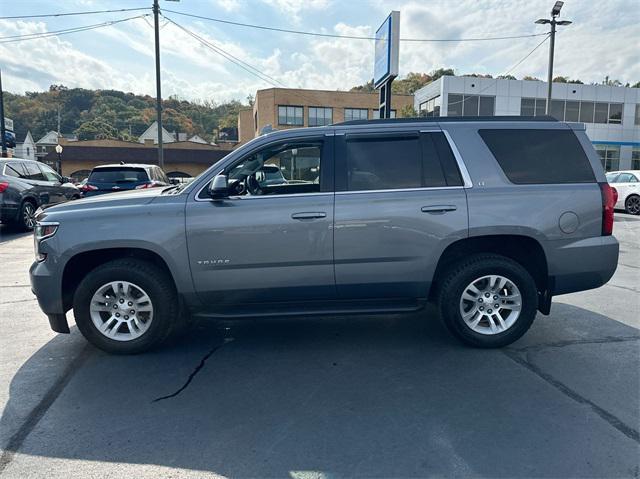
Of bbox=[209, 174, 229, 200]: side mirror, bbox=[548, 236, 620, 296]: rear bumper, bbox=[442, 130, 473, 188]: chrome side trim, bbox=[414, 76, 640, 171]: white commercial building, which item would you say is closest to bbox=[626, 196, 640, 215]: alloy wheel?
bbox=[548, 236, 620, 296]: rear bumper

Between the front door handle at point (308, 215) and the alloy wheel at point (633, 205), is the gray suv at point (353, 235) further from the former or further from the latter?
the alloy wheel at point (633, 205)

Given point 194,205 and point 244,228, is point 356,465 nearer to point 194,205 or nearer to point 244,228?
point 244,228

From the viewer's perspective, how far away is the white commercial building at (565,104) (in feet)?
123

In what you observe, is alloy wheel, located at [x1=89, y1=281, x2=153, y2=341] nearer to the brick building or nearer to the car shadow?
the car shadow

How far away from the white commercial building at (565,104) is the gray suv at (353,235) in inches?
1352

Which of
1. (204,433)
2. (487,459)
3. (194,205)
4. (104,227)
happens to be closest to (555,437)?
(487,459)

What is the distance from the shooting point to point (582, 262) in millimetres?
4309

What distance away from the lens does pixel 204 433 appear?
2.99 meters

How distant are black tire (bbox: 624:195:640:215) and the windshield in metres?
15.5

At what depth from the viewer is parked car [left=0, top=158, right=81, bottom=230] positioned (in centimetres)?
1088

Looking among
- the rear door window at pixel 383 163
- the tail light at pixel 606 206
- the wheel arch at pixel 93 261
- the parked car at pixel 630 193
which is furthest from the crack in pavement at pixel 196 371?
the parked car at pixel 630 193

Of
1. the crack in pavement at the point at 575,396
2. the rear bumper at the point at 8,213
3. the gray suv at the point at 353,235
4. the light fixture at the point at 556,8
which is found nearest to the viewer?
the crack in pavement at the point at 575,396

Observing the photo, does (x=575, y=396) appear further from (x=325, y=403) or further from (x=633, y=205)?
(x=633, y=205)

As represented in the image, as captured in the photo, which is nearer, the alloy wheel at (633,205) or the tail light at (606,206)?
the tail light at (606,206)
